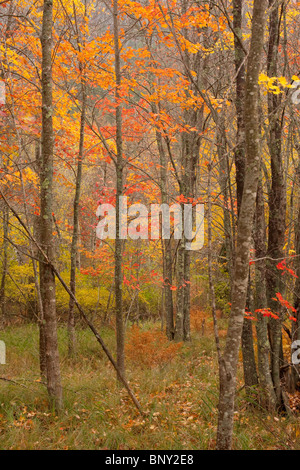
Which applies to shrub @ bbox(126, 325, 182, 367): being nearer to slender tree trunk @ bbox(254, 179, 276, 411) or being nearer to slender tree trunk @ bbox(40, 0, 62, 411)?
slender tree trunk @ bbox(254, 179, 276, 411)

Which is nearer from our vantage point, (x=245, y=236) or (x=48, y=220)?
(x=245, y=236)

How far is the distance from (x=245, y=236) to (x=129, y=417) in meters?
2.66

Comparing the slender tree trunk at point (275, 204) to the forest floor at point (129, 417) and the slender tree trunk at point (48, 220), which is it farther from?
the slender tree trunk at point (48, 220)

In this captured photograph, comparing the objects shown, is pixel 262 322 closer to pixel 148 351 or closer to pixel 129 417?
pixel 129 417

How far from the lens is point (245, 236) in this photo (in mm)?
3082

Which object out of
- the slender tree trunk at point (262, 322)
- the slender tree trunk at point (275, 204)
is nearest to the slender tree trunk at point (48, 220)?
the slender tree trunk at point (262, 322)

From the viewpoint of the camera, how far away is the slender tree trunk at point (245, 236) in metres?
3.06

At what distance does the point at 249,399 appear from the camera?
445 cm

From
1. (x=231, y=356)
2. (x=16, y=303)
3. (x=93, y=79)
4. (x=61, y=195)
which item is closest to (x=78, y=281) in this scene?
(x=16, y=303)

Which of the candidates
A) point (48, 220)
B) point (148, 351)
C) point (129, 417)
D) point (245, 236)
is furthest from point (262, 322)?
point (148, 351)

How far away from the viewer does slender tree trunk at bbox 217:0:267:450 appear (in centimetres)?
306

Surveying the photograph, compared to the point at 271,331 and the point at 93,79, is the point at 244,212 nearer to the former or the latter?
the point at 271,331

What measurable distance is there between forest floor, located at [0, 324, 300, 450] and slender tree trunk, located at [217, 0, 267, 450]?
732 millimetres

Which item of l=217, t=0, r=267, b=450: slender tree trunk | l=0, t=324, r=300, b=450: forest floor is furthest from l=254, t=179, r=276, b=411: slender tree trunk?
l=217, t=0, r=267, b=450: slender tree trunk
